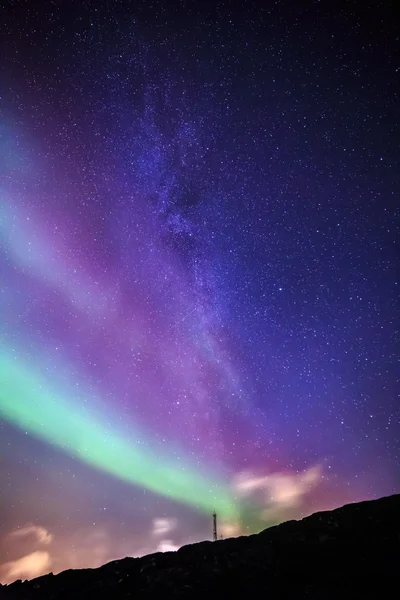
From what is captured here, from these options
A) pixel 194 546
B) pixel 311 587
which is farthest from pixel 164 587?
pixel 311 587

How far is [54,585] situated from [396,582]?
31.6 ft

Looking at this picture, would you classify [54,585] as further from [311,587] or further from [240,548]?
[311,587]

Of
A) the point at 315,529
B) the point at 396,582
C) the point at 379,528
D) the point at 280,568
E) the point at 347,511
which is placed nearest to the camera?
the point at 396,582

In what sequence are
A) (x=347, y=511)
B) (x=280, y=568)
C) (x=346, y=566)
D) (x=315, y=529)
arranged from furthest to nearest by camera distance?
1. (x=347, y=511)
2. (x=315, y=529)
3. (x=280, y=568)
4. (x=346, y=566)

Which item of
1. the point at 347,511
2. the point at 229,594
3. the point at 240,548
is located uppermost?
the point at 347,511

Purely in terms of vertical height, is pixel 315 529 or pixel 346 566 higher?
pixel 315 529

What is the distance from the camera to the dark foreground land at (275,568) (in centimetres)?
808

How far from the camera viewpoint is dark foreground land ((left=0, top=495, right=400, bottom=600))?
8.08 meters

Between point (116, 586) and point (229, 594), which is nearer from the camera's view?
point (229, 594)

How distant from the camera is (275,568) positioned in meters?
9.10

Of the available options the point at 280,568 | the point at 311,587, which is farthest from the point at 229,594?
the point at 311,587

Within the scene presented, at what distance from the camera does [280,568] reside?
9.04 metres

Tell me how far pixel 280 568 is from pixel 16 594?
8.27 meters

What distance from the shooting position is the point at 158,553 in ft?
37.8
